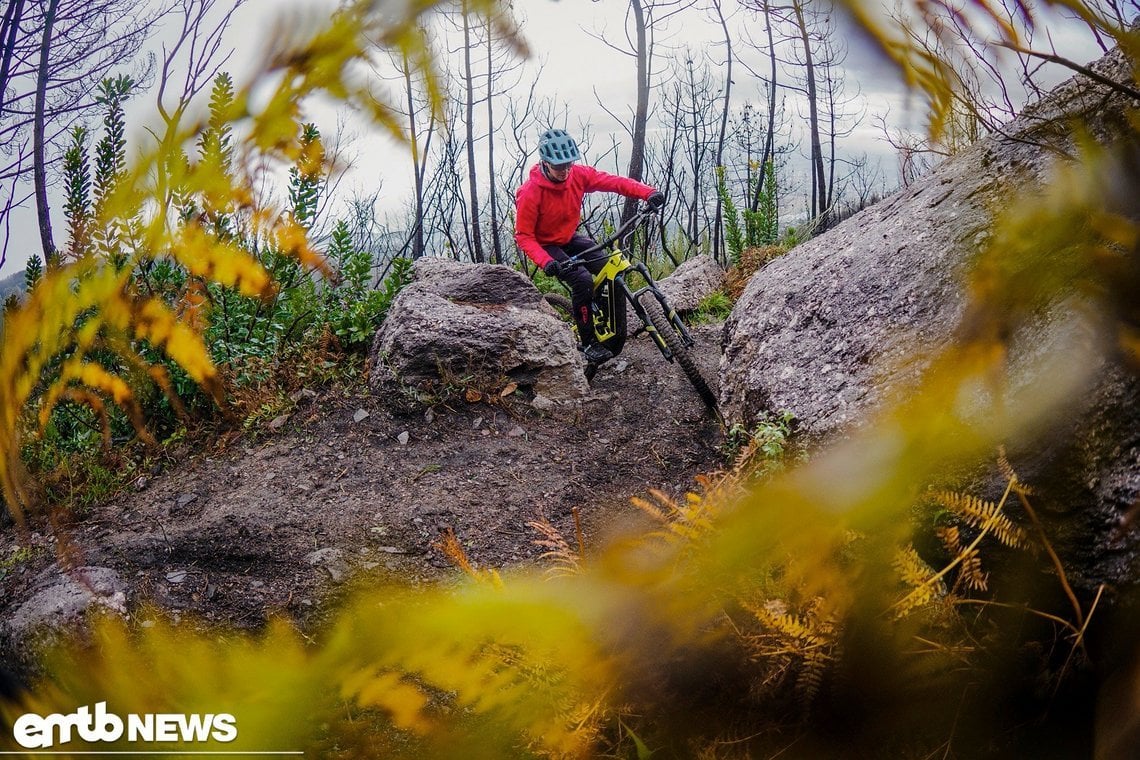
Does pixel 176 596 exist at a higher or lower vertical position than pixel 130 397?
lower

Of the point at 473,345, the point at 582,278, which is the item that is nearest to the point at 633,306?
the point at 582,278

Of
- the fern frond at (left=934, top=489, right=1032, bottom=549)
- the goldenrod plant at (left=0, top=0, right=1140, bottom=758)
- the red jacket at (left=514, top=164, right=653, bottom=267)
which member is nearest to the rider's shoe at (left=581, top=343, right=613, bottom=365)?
the red jacket at (left=514, top=164, right=653, bottom=267)

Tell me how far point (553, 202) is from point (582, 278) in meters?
0.54

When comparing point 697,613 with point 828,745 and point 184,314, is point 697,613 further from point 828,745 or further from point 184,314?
point 184,314

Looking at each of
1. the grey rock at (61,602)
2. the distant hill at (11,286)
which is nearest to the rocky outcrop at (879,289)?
the distant hill at (11,286)

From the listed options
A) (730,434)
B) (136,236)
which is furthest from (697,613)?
(730,434)

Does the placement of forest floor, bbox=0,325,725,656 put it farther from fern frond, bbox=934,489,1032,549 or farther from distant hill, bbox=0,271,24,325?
distant hill, bbox=0,271,24,325

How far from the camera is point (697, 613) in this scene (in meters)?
0.63

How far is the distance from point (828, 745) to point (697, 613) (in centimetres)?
19

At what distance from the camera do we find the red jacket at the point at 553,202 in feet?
14.0

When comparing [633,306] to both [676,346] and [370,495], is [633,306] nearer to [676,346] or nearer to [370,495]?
[676,346]

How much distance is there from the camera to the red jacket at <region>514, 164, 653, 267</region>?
4262mm

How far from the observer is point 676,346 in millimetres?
3988

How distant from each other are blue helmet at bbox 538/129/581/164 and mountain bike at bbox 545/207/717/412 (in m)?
0.54
